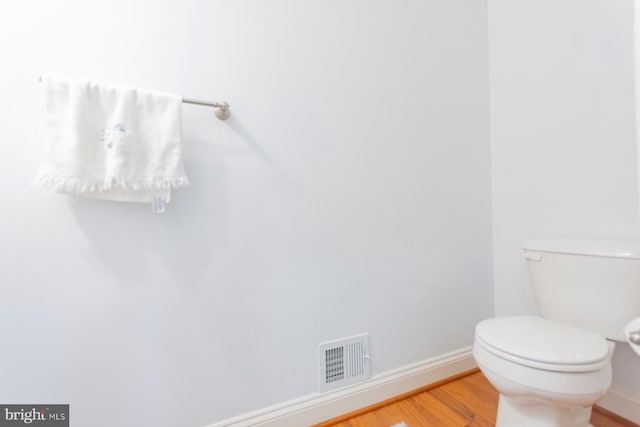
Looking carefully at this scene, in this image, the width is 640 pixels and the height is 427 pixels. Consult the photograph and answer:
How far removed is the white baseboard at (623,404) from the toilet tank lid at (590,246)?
607mm

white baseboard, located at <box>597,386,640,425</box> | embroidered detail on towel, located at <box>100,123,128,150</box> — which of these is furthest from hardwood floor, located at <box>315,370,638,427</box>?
embroidered detail on towel, located at <box>100,123,128,150</box>

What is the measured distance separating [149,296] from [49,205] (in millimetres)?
382

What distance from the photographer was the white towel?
0.77 metres

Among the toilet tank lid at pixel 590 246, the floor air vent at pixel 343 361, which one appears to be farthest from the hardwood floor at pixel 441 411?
the toilet tank lid at pixel 590 246

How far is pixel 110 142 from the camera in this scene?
2.66ft

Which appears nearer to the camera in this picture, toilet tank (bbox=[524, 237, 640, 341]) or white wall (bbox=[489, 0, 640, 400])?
toilet tank (bbox=[524, 237, 640, 341])

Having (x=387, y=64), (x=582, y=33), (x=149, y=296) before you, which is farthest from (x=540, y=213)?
(x=149, y=296)

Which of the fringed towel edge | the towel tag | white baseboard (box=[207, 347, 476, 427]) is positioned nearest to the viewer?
the fringed towel edge

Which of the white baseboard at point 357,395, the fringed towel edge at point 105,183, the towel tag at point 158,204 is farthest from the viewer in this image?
the white baseboard at point 357,395

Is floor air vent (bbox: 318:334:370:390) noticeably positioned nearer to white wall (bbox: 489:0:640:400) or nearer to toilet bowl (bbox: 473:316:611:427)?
toilet bowl (bbox: 473:316:611:427)

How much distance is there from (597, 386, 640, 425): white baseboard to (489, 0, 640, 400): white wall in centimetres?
3

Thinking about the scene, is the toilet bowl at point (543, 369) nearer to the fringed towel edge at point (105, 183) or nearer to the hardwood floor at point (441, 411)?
the hardwood floor at point (441, 411)

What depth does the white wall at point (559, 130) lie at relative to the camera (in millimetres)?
1111

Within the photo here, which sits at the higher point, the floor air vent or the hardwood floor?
the floor air vent
